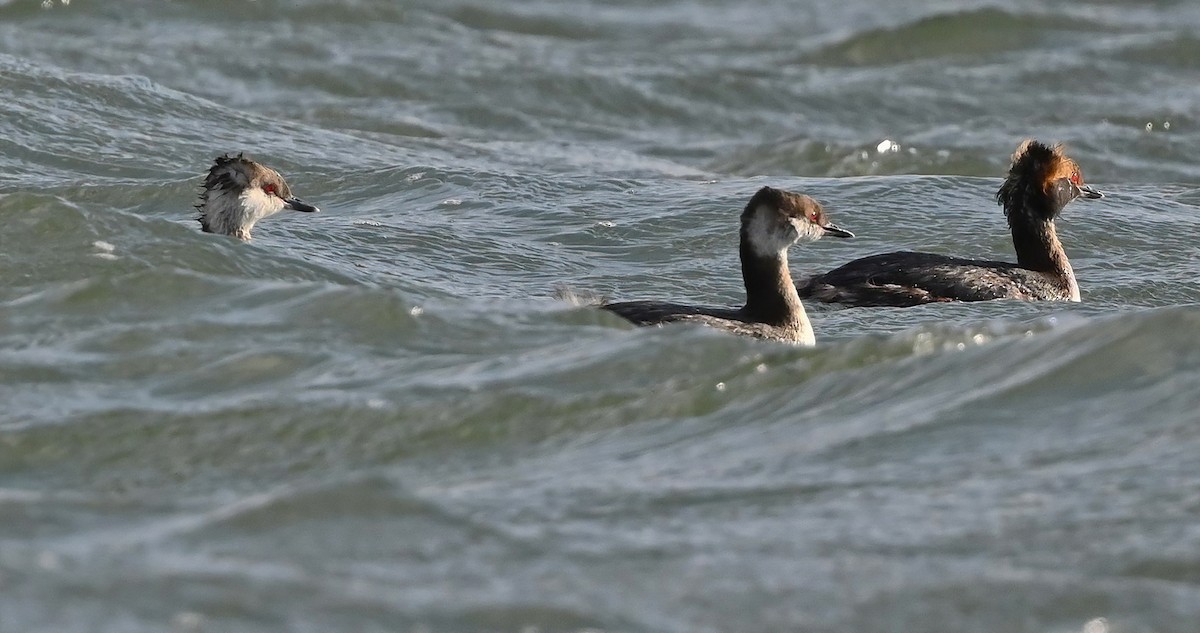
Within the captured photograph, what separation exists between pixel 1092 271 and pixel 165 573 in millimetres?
7811

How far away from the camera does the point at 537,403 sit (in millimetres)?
7574

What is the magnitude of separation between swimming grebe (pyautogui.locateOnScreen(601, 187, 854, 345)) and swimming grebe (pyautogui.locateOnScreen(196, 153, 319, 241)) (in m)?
2.68

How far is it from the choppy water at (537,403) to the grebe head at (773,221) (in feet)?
1.81

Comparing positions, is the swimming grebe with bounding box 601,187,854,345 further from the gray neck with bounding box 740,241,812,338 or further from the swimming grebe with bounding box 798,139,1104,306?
the swimming grebe with bounding box 798,139,1104,306

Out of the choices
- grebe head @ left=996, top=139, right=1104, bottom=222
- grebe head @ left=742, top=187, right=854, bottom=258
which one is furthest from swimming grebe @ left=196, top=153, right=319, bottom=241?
grebe head @ left=996, top=139, right=1104, bottom=222

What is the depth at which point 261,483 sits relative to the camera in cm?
678

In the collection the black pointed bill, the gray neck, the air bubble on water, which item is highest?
the black pointed bill

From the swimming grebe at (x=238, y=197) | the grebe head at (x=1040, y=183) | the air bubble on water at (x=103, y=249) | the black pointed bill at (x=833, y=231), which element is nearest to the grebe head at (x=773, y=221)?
the black pointed bill at (x=833, y=231)

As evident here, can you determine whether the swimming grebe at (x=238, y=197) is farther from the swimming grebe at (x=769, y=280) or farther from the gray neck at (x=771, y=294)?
the gray neck at (x=771, y=294)

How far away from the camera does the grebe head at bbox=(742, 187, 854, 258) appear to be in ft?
32.1

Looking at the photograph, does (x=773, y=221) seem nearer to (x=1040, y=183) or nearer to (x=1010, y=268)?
(x=1010, y=268)

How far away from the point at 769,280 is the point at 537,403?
7.77ft

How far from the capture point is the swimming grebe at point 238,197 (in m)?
11.2

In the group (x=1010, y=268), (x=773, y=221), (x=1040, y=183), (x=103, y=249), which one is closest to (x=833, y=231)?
(x=773, y=221)
